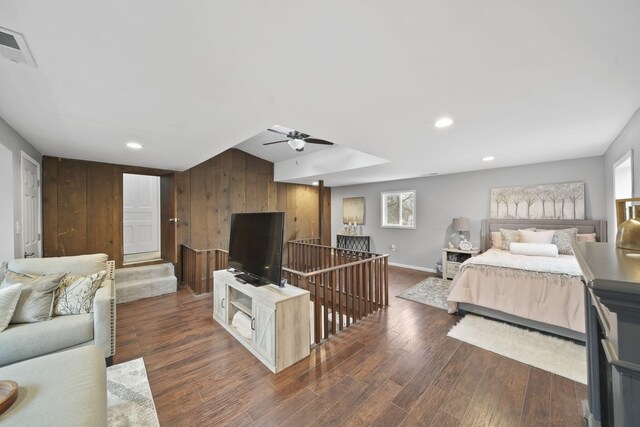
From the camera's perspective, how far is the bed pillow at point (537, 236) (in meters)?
3.79

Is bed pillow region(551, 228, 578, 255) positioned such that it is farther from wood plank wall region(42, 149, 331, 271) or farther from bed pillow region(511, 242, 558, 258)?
wood plank wall region(42, 149, 331, 271)

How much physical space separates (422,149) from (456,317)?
2.23 m

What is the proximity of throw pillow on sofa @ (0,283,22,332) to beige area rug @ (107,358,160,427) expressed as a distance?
823 millimetres

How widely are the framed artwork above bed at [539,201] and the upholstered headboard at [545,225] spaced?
9 centimetres

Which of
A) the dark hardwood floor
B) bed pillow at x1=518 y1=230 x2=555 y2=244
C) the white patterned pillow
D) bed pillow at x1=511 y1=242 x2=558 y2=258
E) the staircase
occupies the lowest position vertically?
the dark hardwood floor

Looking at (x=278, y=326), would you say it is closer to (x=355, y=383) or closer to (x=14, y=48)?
(x=355, y=383)

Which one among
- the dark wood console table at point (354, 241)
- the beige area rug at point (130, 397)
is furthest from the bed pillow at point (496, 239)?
the beige area rug at point (130, 397)

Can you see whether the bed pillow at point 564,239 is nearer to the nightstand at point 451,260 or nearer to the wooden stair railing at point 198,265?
the nightstand at point 451,260

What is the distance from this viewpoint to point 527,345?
7.98ft

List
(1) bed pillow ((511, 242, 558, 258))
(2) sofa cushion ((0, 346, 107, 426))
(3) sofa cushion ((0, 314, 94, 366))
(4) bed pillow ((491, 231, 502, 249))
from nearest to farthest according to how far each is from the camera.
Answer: (2) sofa cushion ((0, 346, 107, 426)) < (3) sofa cushion ((0, 314, 94, 366)) < (1) bed pillow ((511, 242, 558, 258)) < (4) bed pillow ((491, 231, 502, 249))

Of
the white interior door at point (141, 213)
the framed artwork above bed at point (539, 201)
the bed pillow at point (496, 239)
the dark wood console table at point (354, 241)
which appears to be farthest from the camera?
the dark wood console table at point (354, 241)

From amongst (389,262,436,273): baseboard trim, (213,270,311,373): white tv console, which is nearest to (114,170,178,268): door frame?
(213,270,311,373): white tv console

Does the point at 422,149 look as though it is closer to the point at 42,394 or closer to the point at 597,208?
the point at 597,208

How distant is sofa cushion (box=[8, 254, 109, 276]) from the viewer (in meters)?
2.29
